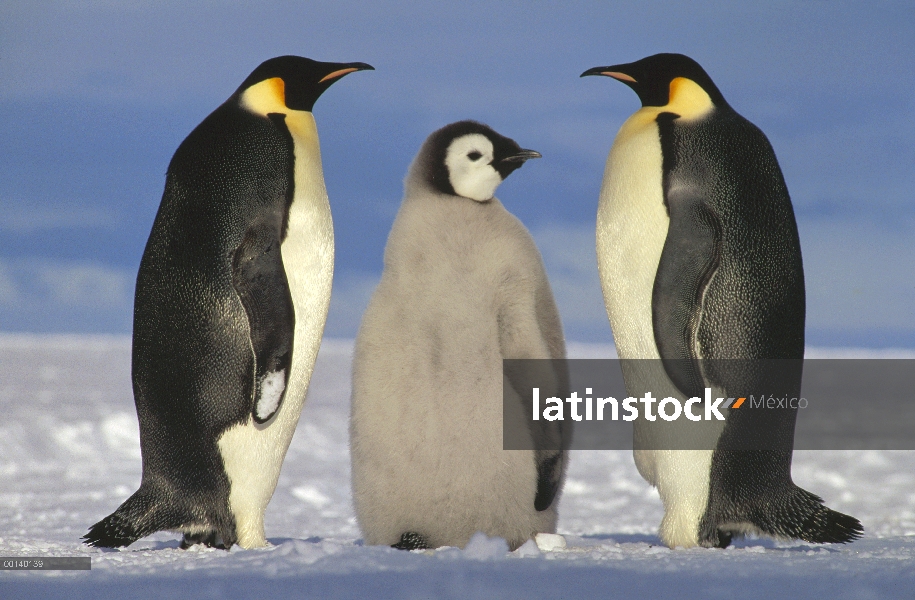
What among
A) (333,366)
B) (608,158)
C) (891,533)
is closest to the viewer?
(608,158)

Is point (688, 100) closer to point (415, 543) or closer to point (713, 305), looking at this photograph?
point (713, 305)

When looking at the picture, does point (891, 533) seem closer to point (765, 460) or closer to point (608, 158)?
point (765, 460)

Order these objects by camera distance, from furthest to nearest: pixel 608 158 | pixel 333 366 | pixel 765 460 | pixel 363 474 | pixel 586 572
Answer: pixel 333 366, pixel 608 158, pixel 765 460, pixel 363 474, pixel 586 572

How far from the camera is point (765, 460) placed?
2.20 meters

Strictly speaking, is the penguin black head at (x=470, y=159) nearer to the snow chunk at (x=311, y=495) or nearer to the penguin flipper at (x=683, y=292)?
the penguin flipper at (x=683, y=292)

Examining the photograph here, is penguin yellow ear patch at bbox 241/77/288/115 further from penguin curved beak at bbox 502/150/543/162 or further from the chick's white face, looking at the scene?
penguin curved beak at bbox 502/150/543/162

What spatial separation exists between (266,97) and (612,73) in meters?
0.92

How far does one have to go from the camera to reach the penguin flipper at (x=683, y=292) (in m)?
2.15

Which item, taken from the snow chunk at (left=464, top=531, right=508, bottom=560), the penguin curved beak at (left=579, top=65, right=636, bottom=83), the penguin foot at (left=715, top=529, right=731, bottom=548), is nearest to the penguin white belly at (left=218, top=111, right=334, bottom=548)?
the snow chunk at (left=464, top=531, right=508, bottom=560)

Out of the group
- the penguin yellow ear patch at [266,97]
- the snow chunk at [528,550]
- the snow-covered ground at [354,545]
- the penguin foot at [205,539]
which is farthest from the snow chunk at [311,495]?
the snow chunk at [528,550]

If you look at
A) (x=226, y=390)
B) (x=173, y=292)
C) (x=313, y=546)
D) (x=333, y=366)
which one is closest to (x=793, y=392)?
(x=313, y=546)

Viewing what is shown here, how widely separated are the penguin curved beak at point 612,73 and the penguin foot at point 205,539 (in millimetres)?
1493

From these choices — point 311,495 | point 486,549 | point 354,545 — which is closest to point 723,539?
point 486,549

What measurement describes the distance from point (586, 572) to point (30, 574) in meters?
1.11
